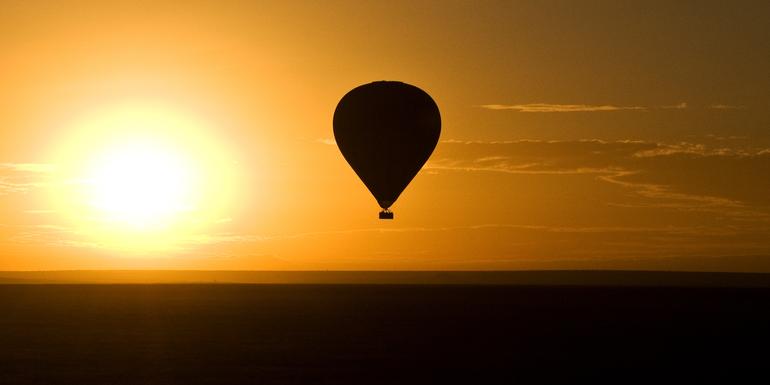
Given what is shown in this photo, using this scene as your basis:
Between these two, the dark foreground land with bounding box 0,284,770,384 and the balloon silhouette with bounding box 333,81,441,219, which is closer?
the dark foreground land with bounding box 0,284,770,384

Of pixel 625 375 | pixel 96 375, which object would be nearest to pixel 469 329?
pixel 625 375

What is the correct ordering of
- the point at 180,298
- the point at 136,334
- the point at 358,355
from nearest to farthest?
the point at 358,355, the point at 136,334, the point at 180,298

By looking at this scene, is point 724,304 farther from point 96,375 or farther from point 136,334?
point 96,375

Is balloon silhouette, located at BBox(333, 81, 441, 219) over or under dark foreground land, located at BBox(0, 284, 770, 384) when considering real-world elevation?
over

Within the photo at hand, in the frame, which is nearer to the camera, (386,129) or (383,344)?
(383,344)
